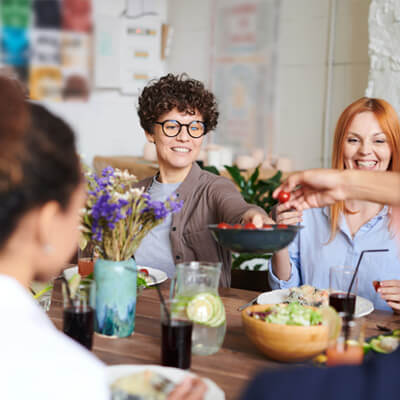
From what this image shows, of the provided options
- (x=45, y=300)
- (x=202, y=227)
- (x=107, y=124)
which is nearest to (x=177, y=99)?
(x=202, y=227)

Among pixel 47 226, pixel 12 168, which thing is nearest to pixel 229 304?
pixel 47 226

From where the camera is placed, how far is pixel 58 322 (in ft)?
4.82

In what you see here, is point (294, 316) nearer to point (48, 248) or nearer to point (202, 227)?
point (48, 248)

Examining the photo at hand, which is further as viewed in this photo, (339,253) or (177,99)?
(177,99)

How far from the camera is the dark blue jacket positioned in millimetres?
483

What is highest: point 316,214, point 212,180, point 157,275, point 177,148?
point 177,148

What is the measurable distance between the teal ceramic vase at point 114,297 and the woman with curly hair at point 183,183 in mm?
728

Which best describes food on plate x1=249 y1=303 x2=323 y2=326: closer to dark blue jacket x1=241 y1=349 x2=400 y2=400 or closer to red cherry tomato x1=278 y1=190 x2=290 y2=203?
red cherry tomato x1=278 y1=190 x2=290 y2=203

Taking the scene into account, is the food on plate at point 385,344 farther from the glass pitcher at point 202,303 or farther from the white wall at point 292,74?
the white wall at point 292,74

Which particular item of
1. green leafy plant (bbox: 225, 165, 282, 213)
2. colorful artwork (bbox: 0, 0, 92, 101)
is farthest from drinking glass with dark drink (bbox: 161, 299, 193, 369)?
colorful artwork (bbox: 0, 0, 92, 101)

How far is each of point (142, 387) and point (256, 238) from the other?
1.66 feet

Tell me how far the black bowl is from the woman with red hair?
25.0 inches

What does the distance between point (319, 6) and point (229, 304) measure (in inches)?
148

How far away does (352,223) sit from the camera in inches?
81.3
